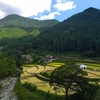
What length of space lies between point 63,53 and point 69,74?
131842 mm

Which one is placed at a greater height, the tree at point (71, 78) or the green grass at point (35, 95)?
the tree at point (71, 78)

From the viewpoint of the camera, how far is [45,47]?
198875 millimetres

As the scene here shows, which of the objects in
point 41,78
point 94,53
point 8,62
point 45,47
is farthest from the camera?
point 45,47

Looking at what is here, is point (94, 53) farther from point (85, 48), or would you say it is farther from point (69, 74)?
point (69, 74)

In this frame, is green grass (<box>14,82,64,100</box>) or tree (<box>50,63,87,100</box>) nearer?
tree (<box>50,63,87,100</box>)

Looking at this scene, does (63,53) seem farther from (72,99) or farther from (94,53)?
(72,99)

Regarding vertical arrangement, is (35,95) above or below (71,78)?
below

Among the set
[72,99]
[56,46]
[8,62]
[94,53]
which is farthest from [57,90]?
[56,46]

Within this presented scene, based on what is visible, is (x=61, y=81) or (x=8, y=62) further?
(x=8, y=62)

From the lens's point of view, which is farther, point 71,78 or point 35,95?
point 35,95

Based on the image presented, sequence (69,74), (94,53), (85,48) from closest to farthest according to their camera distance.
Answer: (69,74) < (94,53) < (85,48)

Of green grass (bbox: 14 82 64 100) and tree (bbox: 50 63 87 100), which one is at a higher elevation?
tree (bbox: 50 63 87 100)

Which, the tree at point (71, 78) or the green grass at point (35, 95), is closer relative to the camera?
the tree at point (71, 78)

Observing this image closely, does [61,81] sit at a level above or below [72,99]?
above
